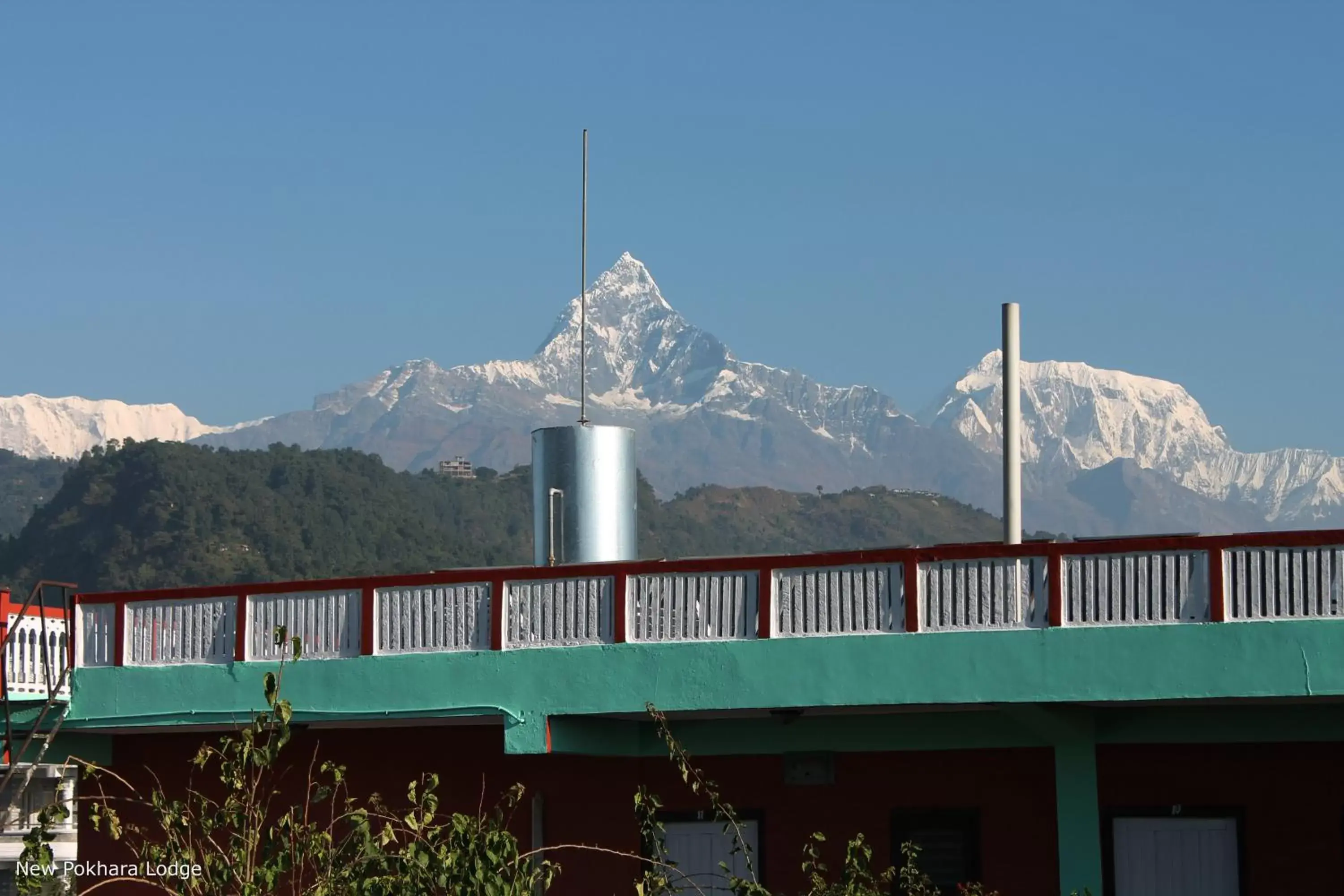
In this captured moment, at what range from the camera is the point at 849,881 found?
11.5m

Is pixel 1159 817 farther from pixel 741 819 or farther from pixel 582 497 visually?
pixel 582 497

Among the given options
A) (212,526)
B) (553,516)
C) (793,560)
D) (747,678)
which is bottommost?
(747,678)

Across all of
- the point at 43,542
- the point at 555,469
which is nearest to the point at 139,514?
the point at 43,542

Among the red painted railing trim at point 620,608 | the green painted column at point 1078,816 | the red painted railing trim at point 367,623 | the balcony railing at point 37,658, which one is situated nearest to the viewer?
the green painted column at point 1078,816

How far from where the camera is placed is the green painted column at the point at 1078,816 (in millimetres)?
16266

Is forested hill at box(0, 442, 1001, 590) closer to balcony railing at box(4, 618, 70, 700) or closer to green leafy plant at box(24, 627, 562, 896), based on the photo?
balcony railing at box(4, 618, 70, 700)

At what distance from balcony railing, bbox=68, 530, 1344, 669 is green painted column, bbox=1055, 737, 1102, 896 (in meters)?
1.62

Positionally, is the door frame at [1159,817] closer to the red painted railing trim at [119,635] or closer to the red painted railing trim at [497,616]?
the red painted railing trim at [497,616]

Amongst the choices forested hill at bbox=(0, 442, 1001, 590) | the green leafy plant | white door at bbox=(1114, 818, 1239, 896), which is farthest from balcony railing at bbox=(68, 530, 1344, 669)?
forested hill at bbox=(0, 442, 1001, 590)

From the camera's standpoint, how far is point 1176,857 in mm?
16953

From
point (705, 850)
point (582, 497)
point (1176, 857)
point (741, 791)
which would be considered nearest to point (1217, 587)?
point (1176, 857)

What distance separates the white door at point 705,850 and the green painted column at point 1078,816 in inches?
126

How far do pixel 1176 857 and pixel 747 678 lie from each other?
4134mm

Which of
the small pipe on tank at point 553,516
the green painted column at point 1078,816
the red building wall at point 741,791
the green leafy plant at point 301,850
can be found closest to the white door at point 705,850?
the red building wall at point 741,791
